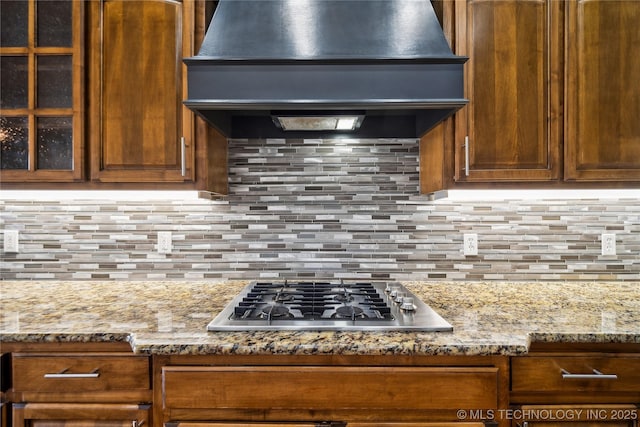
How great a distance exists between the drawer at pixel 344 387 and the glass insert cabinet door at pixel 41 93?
3.44ft

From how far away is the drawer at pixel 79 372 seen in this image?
1110 millimetres

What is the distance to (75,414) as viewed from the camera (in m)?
1.12

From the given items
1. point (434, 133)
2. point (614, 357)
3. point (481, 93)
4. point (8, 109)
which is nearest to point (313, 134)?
point (434, 133)

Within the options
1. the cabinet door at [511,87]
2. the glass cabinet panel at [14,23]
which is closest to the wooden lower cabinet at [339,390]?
the cabinet door at [511,87]

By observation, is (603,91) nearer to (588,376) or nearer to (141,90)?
(588,376)

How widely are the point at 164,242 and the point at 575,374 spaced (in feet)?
5.62

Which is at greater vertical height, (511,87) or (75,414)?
(511,87)

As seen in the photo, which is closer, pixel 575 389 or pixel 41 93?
pixel 575 389

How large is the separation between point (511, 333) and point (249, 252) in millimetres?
1199

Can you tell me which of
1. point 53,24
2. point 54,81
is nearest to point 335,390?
point 54,81

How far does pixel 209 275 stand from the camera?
1875 millimetres

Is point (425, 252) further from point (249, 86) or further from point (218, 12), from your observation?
point (218, 12)

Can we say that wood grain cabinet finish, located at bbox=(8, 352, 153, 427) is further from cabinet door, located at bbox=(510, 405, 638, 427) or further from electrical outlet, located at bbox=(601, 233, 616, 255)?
electrical outlet, located at bbox=(601, 233, 616, 255)

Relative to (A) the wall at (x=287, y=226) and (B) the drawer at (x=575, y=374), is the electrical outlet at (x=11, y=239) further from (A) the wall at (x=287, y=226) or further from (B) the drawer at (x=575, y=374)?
(B) the drawer at (x=575, y=374)
